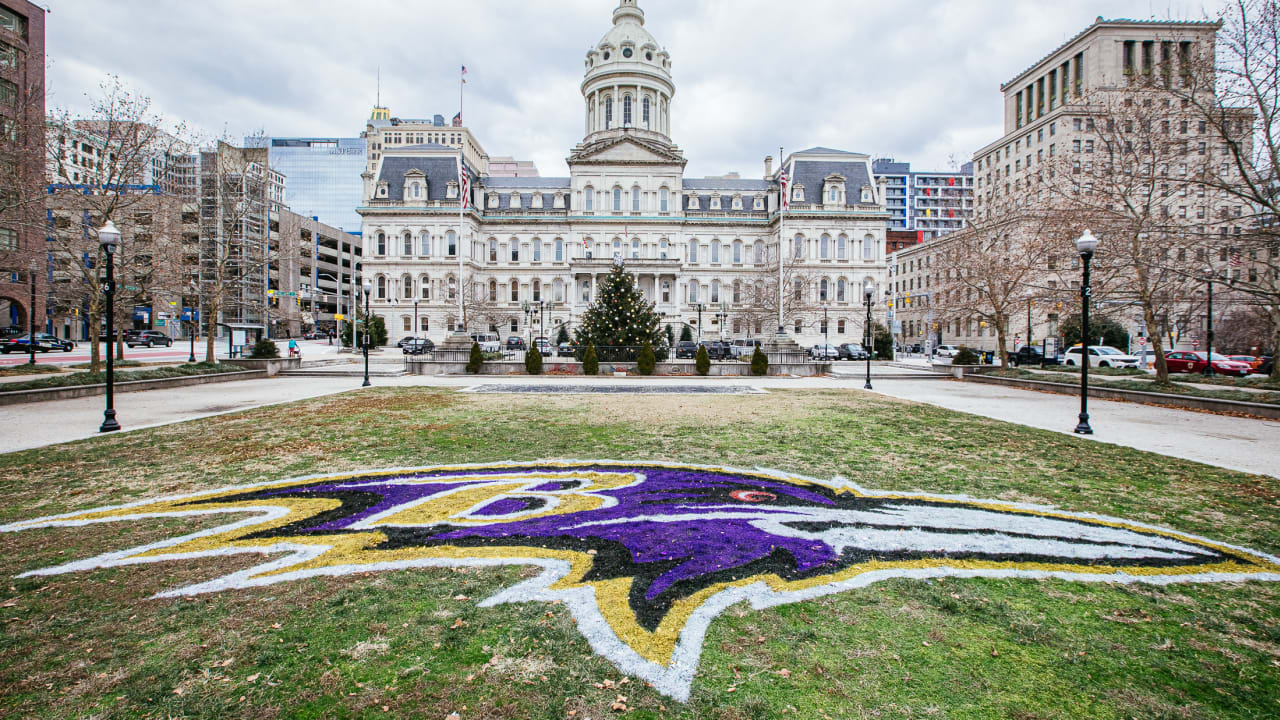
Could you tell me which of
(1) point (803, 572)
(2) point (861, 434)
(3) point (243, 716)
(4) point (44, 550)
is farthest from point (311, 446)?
(2) point (861, 434)

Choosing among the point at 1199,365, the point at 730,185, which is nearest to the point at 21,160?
the point at 1199,365

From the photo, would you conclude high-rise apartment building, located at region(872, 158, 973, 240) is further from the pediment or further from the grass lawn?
the grass lawn

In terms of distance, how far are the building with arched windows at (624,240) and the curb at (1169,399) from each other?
42577mm

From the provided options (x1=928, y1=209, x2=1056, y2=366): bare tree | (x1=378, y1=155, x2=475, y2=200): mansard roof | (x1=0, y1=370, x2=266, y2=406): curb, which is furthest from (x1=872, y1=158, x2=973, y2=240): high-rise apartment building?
(x1=0, y1=370, x2=266, y2=406): curb

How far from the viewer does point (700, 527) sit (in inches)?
218

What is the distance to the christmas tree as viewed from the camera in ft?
96.5

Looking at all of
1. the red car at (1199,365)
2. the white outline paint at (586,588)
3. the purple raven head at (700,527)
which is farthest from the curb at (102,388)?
the red car at (1199,365)

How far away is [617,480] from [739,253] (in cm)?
6780

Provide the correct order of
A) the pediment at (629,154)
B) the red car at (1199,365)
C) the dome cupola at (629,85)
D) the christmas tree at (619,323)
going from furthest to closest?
the dome cupola at (629,85) → the pediment at (629,154) → the red car at (1199,365) → the christmas tree at (619,323)

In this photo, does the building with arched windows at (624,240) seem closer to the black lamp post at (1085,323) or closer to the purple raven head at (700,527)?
the black lamp post at (1085,323)

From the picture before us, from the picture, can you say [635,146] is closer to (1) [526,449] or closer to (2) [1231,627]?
(1) [526,449]

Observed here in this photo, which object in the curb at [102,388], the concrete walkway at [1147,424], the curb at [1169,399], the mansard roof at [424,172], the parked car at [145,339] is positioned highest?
the mansard roof at [424,172]

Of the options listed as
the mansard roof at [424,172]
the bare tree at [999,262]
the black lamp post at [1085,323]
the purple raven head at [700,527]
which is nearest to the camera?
the purple raven head at [700,527]

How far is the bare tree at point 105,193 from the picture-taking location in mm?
21047
